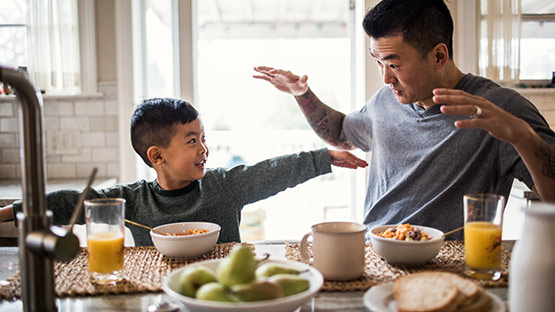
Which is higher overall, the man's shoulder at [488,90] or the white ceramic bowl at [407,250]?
the man's shoulder at [488,90]

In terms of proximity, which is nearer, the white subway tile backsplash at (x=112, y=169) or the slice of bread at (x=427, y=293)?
the slice of bread at (x=427, y=293)

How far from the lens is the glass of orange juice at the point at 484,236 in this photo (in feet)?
3.24

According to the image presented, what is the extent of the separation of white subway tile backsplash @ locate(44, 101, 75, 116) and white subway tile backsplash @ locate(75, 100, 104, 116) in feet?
0.14

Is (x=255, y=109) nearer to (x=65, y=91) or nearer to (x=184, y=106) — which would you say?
(x=65, y=91)

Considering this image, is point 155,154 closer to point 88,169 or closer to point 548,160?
point 548,160

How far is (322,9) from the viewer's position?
6961 mm

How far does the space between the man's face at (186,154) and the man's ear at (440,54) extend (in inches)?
34.0

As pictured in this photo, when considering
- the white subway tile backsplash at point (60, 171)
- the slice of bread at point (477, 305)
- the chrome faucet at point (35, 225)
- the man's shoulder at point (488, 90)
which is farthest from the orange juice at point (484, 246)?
the white subway tile backsplash at point (60, 171)

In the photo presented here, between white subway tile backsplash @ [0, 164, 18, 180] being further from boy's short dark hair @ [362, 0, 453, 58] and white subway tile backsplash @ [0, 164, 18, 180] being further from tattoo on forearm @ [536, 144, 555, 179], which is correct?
tattoo on forearm @ [536, 144, 555, 179]

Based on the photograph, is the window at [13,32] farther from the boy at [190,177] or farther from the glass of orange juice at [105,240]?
the glass of orange juice at [105,240]

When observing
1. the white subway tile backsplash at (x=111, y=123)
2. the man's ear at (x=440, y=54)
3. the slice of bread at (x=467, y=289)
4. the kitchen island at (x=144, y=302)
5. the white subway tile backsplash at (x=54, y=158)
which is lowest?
the kitchen island at (x=144, y=302)

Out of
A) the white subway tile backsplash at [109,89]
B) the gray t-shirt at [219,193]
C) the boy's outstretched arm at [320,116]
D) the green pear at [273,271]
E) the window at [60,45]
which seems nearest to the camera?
the green pear at [273,271]

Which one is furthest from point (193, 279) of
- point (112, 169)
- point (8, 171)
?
point (8, 171)

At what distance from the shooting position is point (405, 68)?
1.63 metres
